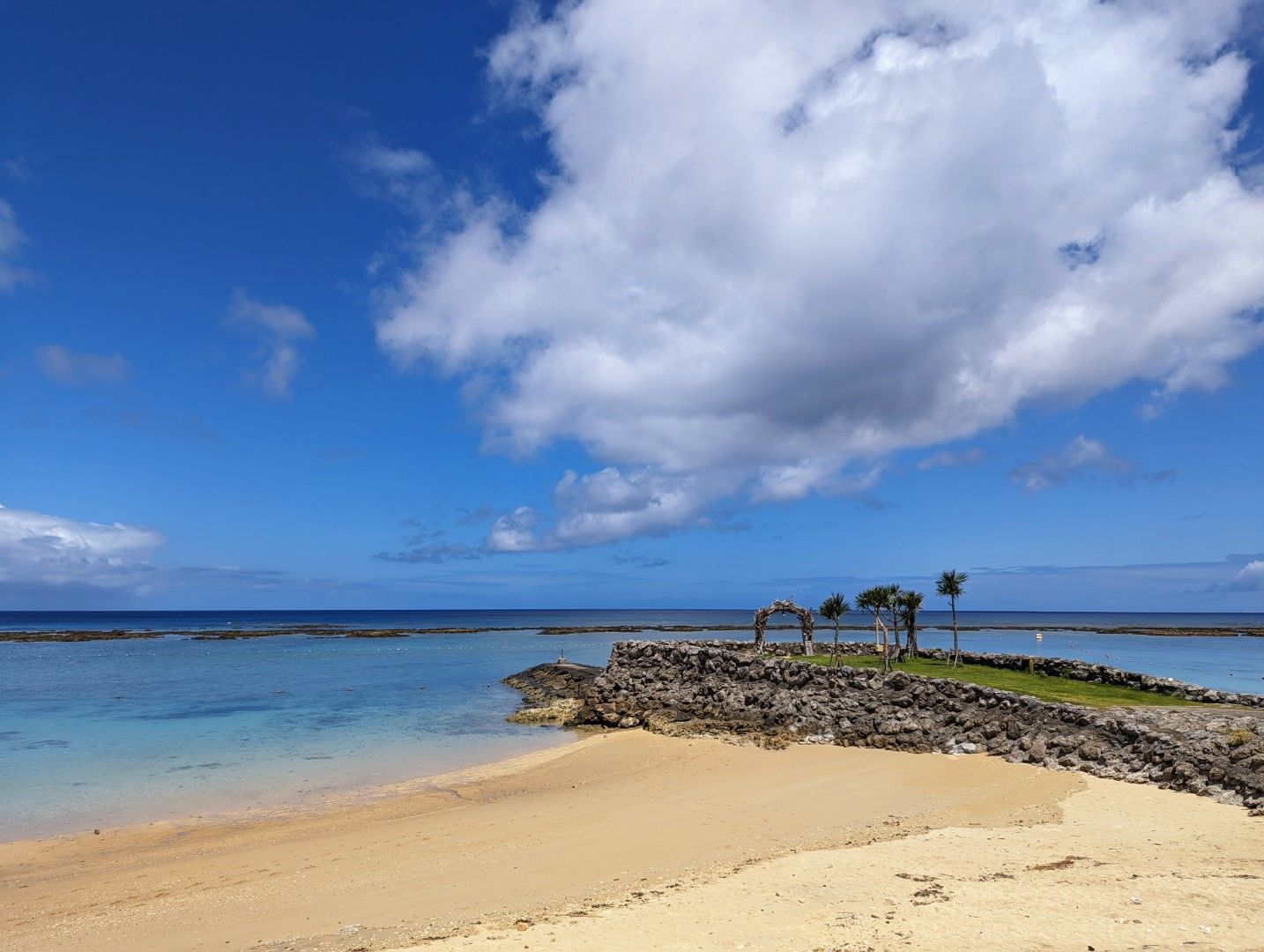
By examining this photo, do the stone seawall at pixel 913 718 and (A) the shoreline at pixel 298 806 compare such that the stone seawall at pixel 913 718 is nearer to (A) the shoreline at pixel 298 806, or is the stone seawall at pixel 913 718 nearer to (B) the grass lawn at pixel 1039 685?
(B) the grass lawn at pixel 1039 685

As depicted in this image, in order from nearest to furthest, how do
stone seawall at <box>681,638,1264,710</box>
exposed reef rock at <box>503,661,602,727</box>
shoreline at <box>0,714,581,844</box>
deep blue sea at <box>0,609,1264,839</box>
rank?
1. shoreline at <box>0,714,581,844</box>
2. deep blue sea at <box>0,609,1264,839</box>
3. stone seawall at <box>681,638,1264,710</box>
4. exposed reef rock at <box>503,661,602,727</box>

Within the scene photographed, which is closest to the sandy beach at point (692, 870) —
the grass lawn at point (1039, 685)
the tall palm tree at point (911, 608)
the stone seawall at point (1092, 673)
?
the grass lawn at point (1039, 685)

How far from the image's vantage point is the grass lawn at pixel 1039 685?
2205 centimetres

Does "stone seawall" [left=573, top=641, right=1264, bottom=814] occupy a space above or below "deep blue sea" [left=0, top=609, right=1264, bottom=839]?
above

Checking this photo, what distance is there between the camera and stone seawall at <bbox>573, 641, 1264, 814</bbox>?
15.8 m

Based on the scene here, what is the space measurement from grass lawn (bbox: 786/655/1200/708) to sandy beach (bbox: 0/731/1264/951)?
641 cm

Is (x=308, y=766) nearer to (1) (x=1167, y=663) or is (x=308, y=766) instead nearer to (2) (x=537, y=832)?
(2) (x=537, y=832)

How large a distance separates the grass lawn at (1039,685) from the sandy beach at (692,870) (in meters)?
6.41

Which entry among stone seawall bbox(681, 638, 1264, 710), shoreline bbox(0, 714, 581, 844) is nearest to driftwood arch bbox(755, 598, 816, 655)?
stone seawall bbox(681, 638, 1264, 710)

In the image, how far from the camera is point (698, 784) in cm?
1830

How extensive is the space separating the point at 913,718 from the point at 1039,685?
6.68m

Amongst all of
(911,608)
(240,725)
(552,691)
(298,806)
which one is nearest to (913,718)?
(911,608)

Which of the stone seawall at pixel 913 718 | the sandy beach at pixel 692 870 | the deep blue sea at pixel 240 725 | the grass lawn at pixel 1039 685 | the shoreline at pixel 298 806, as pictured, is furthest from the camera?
the grass lawn at pixel 1039 685

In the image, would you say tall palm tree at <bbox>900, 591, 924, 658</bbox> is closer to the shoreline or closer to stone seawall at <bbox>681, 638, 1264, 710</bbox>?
stone seawall at <bbox>681, 638, 1264, 710</bbox>
